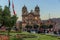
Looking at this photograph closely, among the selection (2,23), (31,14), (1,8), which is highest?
(31,14)

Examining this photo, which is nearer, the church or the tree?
the tree

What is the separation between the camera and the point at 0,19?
28609mm

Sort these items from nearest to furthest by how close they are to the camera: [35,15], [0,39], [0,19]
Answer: [0,39] < [0,19] < [35,15]

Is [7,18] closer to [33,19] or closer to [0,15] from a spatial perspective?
[0,15]

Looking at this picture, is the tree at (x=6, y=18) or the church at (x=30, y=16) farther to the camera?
the church at (x=30, y=16)

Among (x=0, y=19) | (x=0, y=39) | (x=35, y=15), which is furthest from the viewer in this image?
(x=35, y=15)

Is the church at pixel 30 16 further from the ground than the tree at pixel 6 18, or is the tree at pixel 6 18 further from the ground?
the church at pixel 30 16

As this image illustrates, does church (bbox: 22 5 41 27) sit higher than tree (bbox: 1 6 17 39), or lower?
higher

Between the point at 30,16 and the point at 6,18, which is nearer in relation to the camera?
the point at 6,18

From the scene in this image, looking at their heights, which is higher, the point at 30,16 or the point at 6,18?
the point at 30,16

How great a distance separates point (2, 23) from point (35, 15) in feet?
223

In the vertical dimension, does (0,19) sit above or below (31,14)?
below

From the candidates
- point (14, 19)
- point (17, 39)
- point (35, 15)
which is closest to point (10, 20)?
point (14, 19)

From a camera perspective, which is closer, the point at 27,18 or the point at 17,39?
the point at 17,39
